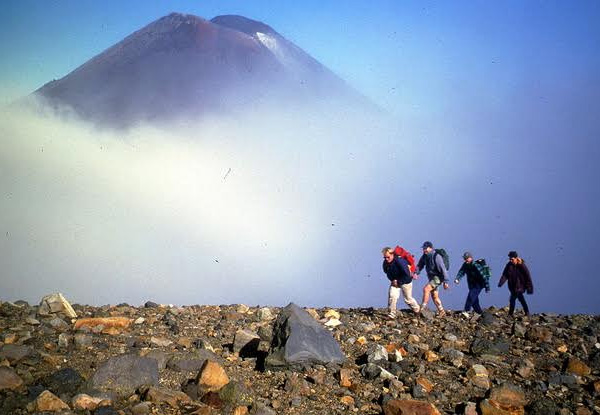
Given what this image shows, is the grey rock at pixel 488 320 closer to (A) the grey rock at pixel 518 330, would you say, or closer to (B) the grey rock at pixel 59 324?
(A) the grey rock at pixel 518 330

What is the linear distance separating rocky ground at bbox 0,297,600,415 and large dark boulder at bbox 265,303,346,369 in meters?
0.07

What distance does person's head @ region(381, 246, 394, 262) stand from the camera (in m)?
13.7

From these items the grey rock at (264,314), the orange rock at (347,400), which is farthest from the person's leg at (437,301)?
the orange rock at (347,400)

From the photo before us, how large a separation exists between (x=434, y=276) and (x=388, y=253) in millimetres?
1872

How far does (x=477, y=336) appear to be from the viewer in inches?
453

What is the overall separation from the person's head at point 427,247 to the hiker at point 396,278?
1.49 metres

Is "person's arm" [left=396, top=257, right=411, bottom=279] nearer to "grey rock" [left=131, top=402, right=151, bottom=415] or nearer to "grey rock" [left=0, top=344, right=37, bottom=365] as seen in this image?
"grey rock" [left=131, top=402, right=151, bottom=415]

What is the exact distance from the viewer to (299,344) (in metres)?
8.00

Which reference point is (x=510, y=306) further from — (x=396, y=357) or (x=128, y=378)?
(x=128, y=378)

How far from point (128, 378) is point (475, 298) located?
1214 centimetres

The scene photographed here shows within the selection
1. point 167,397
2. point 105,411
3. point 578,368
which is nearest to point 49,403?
point 105,411

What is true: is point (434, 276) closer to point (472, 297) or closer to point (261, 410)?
point (472, 297)

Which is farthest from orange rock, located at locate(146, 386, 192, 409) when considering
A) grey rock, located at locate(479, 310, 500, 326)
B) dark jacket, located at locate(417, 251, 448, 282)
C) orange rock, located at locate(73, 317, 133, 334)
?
dark jacket, located at locate(417, 251, 448, 282)

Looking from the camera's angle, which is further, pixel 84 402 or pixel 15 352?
pixel 15 352
